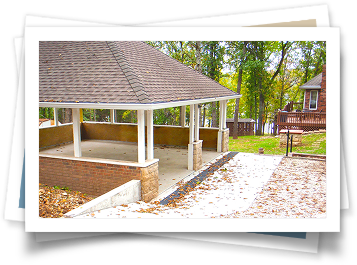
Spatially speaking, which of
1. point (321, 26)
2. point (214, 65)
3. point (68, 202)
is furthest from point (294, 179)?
point (214, 65)

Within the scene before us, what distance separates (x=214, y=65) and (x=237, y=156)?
6118 mm

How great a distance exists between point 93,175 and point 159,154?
201 inches

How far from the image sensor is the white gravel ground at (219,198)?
6.70 meters

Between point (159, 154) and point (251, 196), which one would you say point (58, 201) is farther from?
point (159, 154)

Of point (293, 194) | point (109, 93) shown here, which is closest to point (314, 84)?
point (293, 194)

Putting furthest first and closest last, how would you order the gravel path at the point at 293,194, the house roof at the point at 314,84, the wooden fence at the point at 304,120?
the house roof at the point at 314,84, the wooden fence at the point at 304,120, the gravel path at the point at 293,194

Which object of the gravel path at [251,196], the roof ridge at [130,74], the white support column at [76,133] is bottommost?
the gravel path at [251,196]

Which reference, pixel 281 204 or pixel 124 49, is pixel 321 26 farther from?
pixel 124 49

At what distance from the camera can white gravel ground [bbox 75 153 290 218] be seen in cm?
670

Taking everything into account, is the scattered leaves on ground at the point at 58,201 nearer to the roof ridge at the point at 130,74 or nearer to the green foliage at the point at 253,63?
the roof ridge at the point at 130,74

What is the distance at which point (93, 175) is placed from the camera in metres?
8.30

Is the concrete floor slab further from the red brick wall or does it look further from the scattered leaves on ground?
the scattered leaves on ground

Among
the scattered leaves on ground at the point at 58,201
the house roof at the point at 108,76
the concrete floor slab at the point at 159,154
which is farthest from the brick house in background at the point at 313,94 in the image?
the scattered leaves on ground at the point at 58,201

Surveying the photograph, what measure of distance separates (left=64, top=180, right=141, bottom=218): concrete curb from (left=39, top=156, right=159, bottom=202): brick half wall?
24 centimetres
